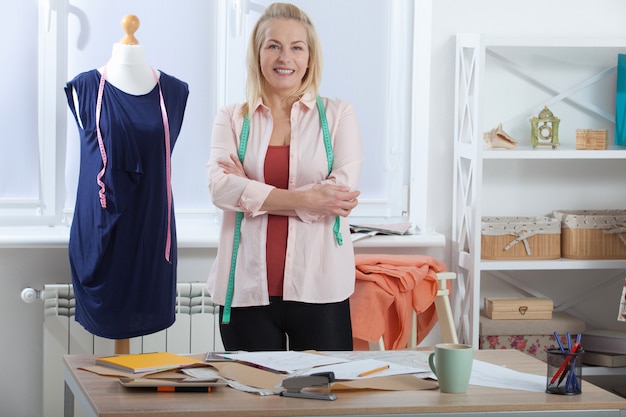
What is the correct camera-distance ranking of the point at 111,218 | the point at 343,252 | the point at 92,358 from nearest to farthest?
the point at 92,358
the point at 343,252
the point at 111,218

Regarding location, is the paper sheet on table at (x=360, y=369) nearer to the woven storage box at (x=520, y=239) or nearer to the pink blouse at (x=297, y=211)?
the pink blouse at (x=297, y=211)

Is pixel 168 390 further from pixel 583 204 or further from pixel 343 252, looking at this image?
pixel 583 204

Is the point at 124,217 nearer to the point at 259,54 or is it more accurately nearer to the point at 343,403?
the point at 259,54

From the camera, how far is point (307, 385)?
1.87 metres

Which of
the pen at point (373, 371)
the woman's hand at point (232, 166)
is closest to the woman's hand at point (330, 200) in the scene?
Result: the woman's hand at point (232, 166)

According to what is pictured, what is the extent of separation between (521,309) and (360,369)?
6.06 ft

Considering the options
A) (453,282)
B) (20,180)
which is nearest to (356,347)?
(453,282)

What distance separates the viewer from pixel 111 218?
10.6ft

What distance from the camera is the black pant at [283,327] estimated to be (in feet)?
8.39

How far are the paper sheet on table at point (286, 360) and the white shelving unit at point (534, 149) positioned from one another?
5.47ft

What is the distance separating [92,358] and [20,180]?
186 cm

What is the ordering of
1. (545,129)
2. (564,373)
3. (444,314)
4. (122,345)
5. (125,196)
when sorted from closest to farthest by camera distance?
(564,373) → (125,196) → (122,345) → (444,314) → (545,129)

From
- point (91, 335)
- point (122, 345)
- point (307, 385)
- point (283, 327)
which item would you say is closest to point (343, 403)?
point (307, 385)

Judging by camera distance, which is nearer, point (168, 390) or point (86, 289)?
point (168, 390)
